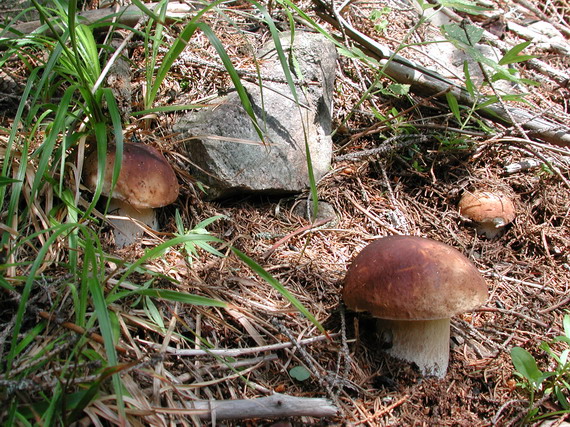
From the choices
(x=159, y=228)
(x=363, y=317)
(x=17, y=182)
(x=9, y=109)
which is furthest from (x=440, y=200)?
(x=9, y=109)

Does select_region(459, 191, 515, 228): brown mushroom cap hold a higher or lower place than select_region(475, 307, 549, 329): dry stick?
higher

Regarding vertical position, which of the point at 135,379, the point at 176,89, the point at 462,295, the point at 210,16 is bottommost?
the point at 135,379

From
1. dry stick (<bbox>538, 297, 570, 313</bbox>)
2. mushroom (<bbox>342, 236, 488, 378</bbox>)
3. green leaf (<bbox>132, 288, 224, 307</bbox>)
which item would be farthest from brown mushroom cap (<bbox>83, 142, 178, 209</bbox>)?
dry stick (<bbox>538, 297, 570, 313</bbox>)

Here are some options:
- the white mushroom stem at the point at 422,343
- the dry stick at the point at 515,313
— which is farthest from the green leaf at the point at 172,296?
the dry stick at the point at 515,313

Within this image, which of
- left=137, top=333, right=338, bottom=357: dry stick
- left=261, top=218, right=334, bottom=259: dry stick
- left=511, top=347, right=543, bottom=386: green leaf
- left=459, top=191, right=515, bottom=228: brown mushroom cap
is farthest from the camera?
left=459, top=191, right=515, bottom=228: brown mushroom cap

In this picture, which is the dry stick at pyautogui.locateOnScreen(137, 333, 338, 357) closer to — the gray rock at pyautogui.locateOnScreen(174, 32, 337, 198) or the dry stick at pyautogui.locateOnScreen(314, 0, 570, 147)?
the gray rock at pyautogui.locateOnScreen(174, 32, 337, 198)

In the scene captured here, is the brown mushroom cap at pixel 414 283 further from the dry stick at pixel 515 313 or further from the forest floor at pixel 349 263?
the dry stick at pixel 515 313

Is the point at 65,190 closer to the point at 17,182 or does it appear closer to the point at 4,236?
the point at 17,182
